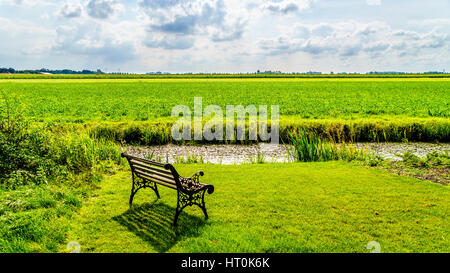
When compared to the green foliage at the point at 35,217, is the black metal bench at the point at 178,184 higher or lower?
higher

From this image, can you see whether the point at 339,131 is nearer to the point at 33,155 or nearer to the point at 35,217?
the point at 33,155

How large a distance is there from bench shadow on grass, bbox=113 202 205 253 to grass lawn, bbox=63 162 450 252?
19 millimetres

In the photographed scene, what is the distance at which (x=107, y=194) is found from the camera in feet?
28.0

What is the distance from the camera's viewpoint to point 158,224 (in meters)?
6.59

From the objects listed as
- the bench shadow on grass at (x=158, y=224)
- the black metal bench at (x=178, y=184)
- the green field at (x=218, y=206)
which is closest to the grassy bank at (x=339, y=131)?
the green field at (x=218, y=206)

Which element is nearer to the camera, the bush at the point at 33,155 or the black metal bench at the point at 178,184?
the black metal bench at the point at 178,184

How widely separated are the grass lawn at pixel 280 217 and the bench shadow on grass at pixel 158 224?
0.02 metres

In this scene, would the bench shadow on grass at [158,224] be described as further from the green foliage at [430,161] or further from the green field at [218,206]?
the green foliage at [430,161]

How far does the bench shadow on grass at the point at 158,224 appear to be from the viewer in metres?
5.93

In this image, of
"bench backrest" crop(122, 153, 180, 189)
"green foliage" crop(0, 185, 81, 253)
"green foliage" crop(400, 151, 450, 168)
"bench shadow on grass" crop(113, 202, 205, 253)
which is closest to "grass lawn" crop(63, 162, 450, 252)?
"bench shadow on grass" crop(113, 202, 205, 253)

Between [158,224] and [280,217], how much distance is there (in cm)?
278

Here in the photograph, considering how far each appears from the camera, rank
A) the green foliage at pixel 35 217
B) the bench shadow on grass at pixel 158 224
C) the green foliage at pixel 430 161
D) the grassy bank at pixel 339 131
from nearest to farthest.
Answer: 1. the green foliage at pixel 35 217
2. the bench shadow on grass at pixel 158 224
3. the green foliage at pixel 430 161
4. the grassy bank at pixel 339 131

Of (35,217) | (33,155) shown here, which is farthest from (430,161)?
(33,155)
